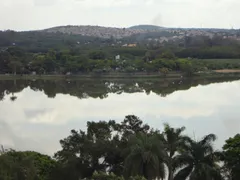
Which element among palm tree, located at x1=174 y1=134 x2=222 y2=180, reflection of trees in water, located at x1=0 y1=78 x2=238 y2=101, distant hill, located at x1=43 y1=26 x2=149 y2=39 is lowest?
reflection of trees in water, located at x1=0 y1=78 x2=238 y2=101

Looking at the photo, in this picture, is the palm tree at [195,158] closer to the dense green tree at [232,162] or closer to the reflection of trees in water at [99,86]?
the dense green tree at [232,162]

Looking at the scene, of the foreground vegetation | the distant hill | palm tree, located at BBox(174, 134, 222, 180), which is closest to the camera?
the foreground vegetation

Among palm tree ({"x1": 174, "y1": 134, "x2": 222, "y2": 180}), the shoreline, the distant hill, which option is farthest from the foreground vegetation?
the distant hill

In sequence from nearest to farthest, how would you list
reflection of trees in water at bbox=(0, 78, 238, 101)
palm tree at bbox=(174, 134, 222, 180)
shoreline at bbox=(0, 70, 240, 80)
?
palm tree at bbox=(174, 134, 222, 180) → reflection of trees in water at bbox=(0, 78, 238, 101) → shoreline at bbox=(0, 70, 240, 80)

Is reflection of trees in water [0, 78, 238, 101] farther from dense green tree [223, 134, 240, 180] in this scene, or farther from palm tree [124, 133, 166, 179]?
palm tree [124, 133, 166, 179]

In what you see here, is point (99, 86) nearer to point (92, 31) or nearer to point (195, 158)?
point (195, 158)

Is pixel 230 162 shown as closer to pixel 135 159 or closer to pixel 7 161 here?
pixel 135 159

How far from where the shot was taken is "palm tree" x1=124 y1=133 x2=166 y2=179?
8.23 meters

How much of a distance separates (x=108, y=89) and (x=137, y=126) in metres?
27.8

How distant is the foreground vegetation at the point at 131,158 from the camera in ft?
26.8

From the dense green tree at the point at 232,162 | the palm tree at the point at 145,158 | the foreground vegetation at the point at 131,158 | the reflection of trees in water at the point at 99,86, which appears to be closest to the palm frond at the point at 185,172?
the foreground vegetation at the point at 131,158

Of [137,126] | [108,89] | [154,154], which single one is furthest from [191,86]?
[154,154]

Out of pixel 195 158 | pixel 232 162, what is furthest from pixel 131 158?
pixel 232 162

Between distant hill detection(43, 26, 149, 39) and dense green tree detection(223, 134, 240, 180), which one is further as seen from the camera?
distant hill detection(43, 26, 149, 39)
